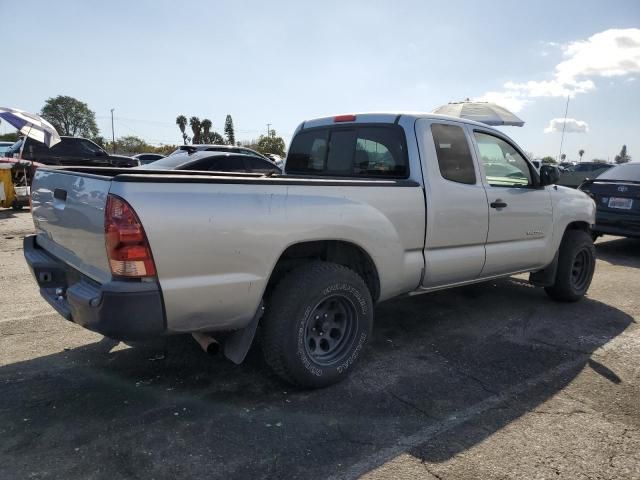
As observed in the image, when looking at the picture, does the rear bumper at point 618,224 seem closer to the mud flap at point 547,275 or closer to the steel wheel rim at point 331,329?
the mud flap at point 547,275

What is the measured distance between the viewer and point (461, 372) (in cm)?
353

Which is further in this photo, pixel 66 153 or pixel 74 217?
pixel 66 153

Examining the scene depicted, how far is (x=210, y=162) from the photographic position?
8.95 m

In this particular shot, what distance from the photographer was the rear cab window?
389cm

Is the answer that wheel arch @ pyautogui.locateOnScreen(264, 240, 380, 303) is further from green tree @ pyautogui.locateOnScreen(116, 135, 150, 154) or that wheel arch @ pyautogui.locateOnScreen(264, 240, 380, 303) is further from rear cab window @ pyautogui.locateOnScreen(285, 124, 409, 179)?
green tree @ pyautogui.locateOnScreen(116, 135, 150, 154)

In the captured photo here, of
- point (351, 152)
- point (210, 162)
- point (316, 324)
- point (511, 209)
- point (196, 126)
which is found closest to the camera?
point (316, 324)

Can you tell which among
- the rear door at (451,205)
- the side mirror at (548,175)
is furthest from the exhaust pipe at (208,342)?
the side mirror at (548,175)

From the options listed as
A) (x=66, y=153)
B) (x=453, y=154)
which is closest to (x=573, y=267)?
(x=453, y=154)

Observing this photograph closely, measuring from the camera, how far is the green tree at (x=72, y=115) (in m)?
97.9

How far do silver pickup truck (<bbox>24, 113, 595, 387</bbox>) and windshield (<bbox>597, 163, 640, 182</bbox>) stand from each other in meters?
4.79

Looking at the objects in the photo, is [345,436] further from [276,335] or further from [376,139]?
[376,139]

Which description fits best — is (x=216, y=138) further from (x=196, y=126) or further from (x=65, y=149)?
(x=65, y=149)

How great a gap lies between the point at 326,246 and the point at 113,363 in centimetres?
185

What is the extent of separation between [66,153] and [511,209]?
16692mm
